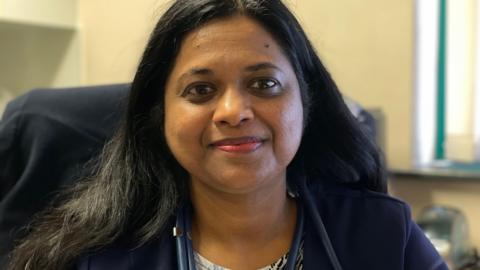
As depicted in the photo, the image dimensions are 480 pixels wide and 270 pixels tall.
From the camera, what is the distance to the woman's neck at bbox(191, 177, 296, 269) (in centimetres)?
103

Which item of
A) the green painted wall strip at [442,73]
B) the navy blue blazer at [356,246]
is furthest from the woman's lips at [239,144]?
the green painted wall strip at [442,73]

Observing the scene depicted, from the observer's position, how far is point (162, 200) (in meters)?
1.08

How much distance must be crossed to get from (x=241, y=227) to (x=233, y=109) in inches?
10.7

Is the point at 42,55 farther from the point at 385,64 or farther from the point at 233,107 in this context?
the point at 233,107

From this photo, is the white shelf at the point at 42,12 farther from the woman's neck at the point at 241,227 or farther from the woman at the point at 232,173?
the woman's neck at the point at 241,227

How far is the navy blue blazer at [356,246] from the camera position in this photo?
3.26 feet

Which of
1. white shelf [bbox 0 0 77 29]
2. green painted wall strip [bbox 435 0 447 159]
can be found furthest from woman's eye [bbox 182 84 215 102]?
white shelf [bbox 0 0 77 29]

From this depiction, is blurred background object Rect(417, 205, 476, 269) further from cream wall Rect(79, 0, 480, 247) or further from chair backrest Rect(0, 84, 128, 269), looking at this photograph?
chair backrest Rect(0, 84, 128, 269)

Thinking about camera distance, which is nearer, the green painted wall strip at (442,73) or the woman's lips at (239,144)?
the woman's lips at (239,144)

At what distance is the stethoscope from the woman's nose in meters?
0.25

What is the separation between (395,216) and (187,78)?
0.48 meters

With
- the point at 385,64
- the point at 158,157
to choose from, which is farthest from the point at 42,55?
the point at 158,157

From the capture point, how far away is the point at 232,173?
922 millimetres

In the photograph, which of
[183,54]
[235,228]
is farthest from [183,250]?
[183,54]
